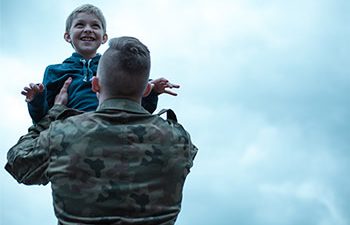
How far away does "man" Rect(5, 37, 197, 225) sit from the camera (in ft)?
11.9

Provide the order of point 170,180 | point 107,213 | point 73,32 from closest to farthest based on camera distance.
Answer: point 107,213 → point 170,180 → point 73,32

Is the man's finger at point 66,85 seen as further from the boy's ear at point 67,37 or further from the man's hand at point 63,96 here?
the boy's ear at point 67,37

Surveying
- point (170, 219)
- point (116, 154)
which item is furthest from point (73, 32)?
point (170, 219)

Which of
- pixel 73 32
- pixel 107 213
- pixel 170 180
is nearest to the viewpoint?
pixel 107 213

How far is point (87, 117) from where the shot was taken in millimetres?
3816

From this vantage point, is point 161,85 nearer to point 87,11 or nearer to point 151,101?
point 151,101

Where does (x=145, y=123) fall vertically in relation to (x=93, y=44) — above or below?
below

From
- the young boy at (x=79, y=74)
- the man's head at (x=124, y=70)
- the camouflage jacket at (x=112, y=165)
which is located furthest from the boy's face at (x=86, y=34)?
the camouflage jacket at (x=112, y=165)

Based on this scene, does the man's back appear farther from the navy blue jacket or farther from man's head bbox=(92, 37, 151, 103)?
the navy blue jacket

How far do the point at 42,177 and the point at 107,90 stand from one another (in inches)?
31.4

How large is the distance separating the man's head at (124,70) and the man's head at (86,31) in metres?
1.59

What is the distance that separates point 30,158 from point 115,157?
0.65 m

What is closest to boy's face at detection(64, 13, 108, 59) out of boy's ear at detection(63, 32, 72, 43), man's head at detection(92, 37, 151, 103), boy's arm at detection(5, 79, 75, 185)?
boy's ear at detection(63, 32, 72, 43)

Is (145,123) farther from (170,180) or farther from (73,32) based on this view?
(73,32)
